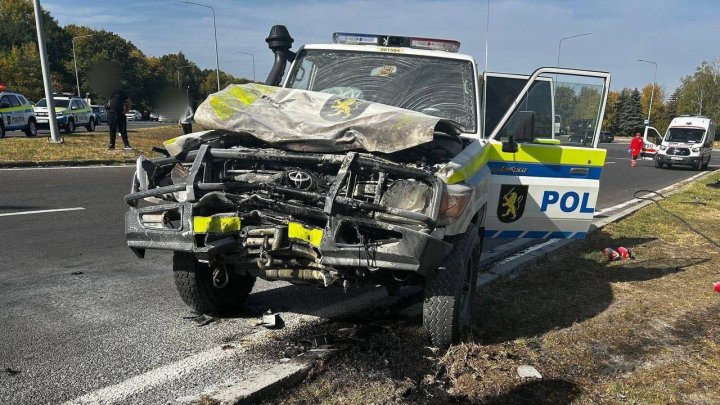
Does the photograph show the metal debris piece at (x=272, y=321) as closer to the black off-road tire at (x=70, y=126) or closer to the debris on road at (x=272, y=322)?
the debris on road at (x=272, y=322)

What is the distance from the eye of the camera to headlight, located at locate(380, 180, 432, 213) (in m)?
3.25

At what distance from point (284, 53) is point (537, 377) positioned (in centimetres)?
421

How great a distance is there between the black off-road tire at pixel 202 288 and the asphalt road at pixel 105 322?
0.13 metres

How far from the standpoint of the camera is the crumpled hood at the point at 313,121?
11.3ft

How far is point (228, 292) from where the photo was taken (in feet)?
14.1

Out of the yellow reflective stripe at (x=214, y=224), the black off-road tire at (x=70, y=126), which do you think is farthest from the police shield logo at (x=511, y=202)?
the black off-road tire at (x=70, y=126)

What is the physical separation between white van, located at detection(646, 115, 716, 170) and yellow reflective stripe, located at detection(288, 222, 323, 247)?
28.2 m

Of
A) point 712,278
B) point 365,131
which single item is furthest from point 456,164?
point 712,278

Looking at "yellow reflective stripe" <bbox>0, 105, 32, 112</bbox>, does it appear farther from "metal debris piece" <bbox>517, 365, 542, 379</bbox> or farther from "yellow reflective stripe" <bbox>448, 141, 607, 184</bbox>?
"metal debris piece" <bbox>517, 365, 542, 379</bbox>

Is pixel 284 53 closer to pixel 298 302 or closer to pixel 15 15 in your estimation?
pixel 298 302

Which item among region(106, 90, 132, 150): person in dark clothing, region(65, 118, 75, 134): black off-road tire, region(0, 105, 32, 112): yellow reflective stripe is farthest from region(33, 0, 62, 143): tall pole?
region(65, 118, 75, 134): black off-road tire

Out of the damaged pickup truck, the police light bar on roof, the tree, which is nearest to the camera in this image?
the damaged pickup truck

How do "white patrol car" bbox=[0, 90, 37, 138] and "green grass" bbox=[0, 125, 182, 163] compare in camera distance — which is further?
"white patrol car" bbox=[0, 90, 37, 138]

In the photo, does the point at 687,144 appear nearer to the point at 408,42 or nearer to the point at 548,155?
the point at 548,155
